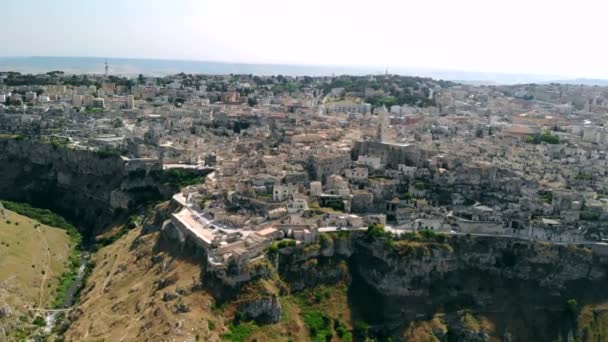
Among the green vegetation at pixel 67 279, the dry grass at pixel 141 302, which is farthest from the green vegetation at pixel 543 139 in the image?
the green vegetation at pixel 67 279

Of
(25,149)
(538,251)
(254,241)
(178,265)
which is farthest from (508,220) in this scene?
(25,149)

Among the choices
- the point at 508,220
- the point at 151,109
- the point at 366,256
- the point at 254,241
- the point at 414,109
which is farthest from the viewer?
the point at 414,109

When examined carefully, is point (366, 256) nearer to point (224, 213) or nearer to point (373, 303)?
point (373, 303)

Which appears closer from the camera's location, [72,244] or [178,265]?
[178,265]

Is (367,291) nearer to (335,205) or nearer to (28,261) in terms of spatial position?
(335,205)

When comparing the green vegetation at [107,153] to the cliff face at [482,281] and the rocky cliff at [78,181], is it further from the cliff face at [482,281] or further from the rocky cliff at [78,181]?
the cliff face at [482,281]

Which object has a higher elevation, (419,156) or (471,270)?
(419,156)
